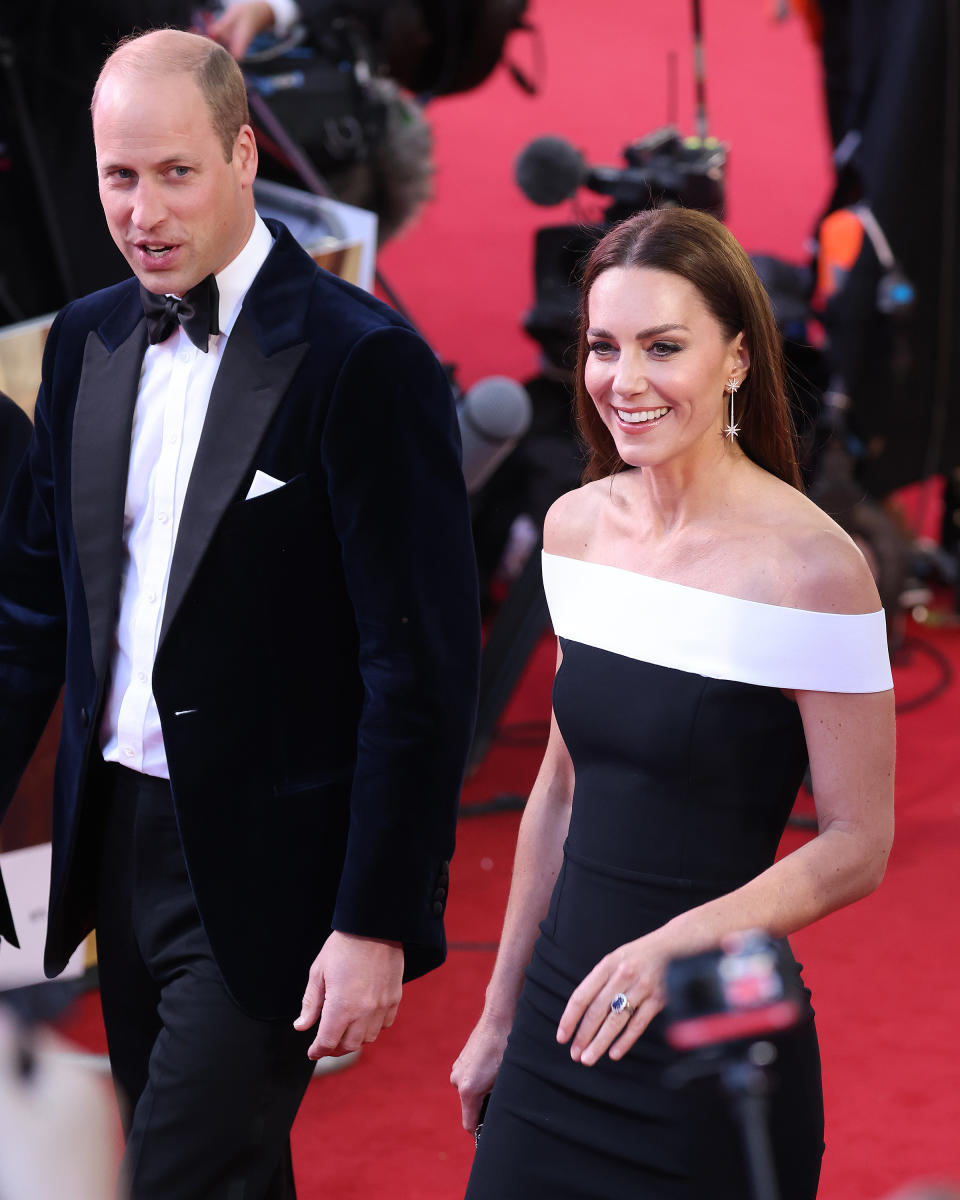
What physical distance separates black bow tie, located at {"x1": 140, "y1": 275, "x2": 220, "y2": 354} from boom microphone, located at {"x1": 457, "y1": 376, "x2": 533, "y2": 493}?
1866 millimetres

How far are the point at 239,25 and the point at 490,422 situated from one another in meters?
1.25

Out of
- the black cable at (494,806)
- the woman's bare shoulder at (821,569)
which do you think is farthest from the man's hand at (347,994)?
the black cable at (494,806)

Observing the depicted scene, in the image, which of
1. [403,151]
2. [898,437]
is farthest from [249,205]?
[898,437]

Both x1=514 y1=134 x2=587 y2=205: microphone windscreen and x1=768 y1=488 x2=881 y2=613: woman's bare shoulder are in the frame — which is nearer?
x1=768 y1=488 x2=881 y2=613: woman's bare shoulder

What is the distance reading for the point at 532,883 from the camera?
70.2 inches

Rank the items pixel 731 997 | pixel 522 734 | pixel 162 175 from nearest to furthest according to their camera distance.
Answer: pixel 731 997, pixel 162 175, pixel 522 734

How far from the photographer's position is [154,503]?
5.84 feet

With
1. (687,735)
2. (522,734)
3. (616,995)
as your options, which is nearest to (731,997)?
(616,995)

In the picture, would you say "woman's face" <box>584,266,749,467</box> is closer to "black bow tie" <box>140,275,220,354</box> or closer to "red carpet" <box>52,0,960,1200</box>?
"black bow tie" <box>140,275,220,354</box>

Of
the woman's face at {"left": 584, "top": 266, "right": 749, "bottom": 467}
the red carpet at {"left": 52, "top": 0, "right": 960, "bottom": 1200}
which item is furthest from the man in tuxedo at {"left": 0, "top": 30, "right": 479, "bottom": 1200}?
the red carpet at {"left": 52, "top": 0, "right": 960, "bottom": 1200}

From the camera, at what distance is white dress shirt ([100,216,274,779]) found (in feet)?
5.80

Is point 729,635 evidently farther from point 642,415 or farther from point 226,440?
point 226,440

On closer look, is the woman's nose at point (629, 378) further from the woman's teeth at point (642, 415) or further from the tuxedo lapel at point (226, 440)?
the tuxedo lapel at point (226, 440)

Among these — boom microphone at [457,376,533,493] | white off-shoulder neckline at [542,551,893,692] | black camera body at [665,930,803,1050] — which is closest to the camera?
black camera body at [665,930,803,1050]
